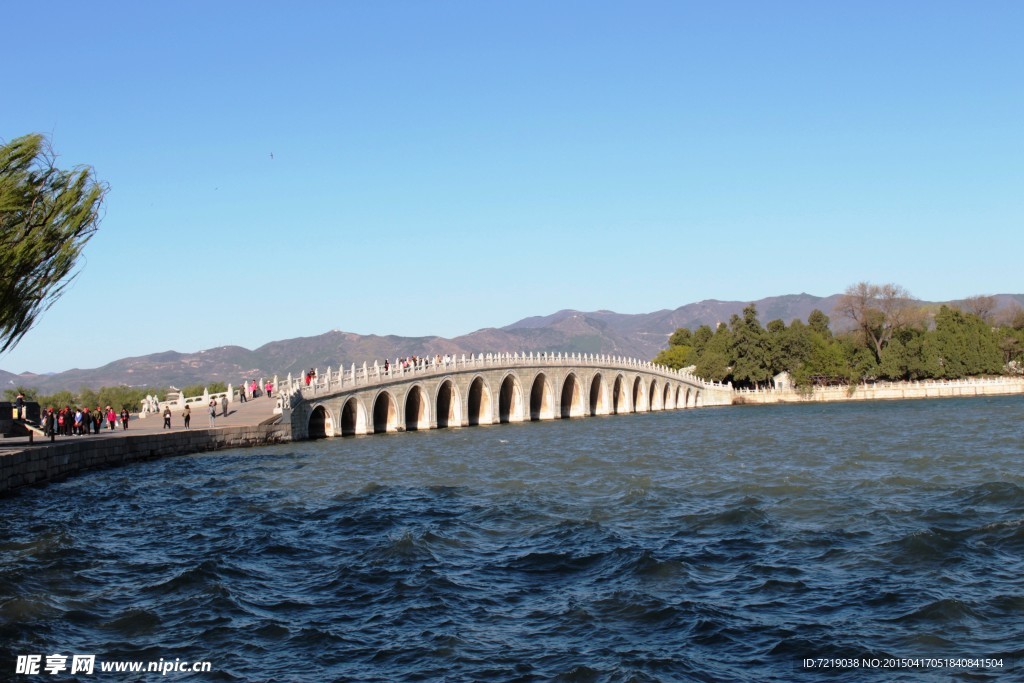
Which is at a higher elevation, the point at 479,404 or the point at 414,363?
the point at 414,363

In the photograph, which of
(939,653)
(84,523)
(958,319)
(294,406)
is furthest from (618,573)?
(958,319)

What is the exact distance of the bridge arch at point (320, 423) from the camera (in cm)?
4491

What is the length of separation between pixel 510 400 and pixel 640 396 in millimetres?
23885

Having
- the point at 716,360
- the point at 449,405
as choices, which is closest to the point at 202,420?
the point at 449,405

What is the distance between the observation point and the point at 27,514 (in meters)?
19.7

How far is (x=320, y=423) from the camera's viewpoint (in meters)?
46.1

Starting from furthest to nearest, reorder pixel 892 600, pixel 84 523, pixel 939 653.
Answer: pixel 84 523
pixel 892 600
pixel 939 653

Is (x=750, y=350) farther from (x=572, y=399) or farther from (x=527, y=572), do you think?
(x=527, y=572)

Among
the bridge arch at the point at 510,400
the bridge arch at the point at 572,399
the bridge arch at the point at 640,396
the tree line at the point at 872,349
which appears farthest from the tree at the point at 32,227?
the tree line at the point at 872,349

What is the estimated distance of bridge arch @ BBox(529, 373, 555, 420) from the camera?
68.8 m

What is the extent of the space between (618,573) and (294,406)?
29.8 meters

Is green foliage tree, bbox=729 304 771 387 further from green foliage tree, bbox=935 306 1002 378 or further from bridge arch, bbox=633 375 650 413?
bridge arch, bbox=633 375 650 413

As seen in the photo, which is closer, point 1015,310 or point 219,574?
point 219,574

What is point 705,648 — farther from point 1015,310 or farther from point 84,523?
point 1015,310
